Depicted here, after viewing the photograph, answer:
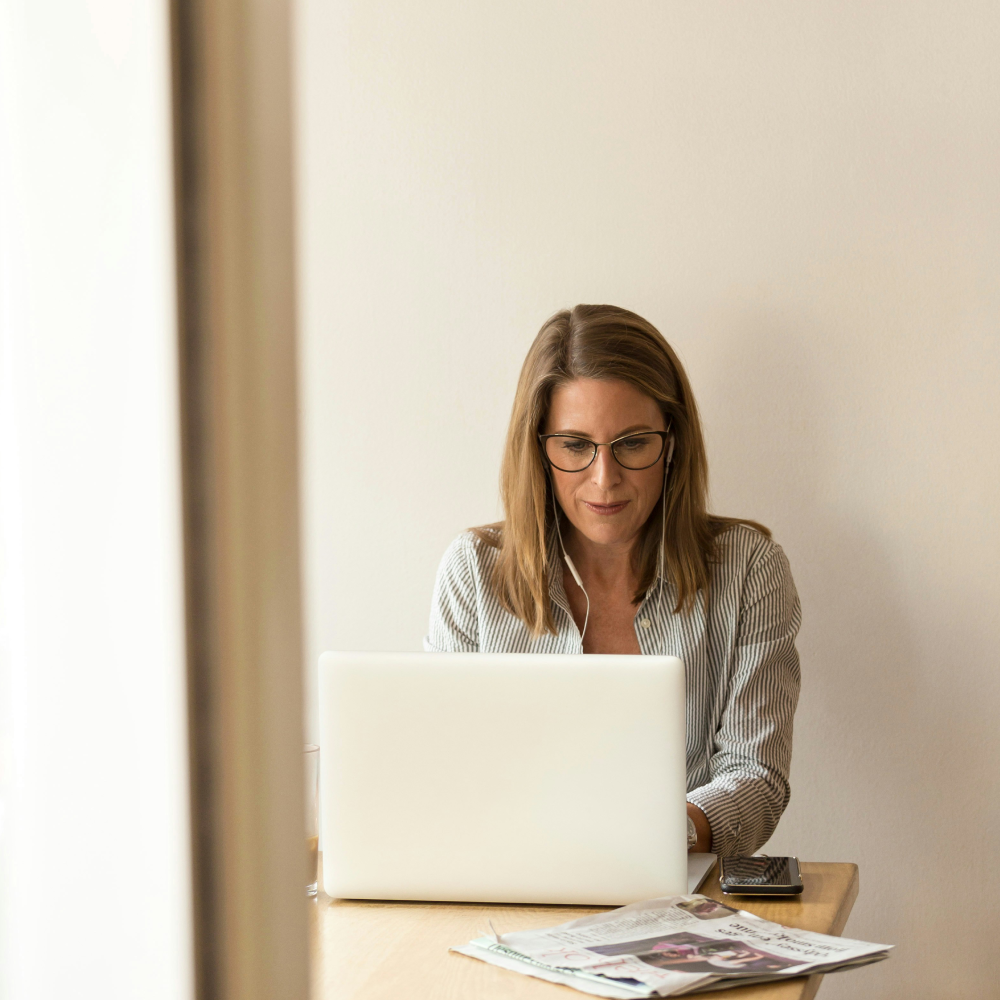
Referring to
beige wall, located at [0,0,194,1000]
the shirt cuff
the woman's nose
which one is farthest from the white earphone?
beige wall, located at [0,0,194,1000]

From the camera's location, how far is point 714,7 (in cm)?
187

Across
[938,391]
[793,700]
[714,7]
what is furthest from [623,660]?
[714,7]

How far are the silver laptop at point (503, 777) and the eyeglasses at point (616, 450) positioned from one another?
27.0 inches

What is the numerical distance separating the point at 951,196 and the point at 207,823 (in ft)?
6.31

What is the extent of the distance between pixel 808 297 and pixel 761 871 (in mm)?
1070

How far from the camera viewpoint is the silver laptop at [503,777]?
41.9 inches

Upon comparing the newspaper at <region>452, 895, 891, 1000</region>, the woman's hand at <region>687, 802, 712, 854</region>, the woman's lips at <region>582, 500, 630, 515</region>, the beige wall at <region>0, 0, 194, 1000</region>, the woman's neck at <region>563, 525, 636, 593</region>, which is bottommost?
the woman's hand at <region>687, 802, 712, 854</region>

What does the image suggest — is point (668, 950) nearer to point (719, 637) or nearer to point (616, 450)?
point (719, 637)

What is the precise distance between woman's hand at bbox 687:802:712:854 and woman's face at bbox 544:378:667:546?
1.76ft

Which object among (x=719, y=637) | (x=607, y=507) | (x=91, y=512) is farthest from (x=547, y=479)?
(x=91, y=512)

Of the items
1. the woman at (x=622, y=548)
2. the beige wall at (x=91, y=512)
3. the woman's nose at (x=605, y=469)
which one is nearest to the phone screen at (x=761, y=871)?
the woman at (x=622, y=548)

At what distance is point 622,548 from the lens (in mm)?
1819

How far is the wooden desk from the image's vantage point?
88 centimetres

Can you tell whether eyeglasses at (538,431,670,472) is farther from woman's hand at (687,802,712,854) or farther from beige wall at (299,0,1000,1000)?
woman's hand at (687,802,712,854)
